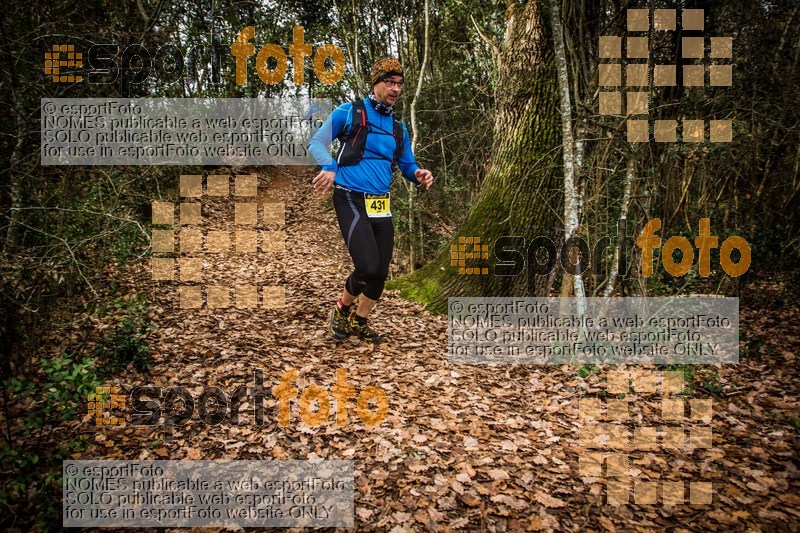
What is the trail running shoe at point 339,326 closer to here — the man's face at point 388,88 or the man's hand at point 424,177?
the man's hand at point 424,177

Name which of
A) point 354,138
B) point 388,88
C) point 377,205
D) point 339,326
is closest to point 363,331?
point 339,326

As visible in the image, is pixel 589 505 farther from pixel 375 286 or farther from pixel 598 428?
pixel 375 286

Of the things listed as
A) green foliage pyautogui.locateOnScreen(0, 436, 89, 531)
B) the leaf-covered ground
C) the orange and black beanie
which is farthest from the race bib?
green foliage pyautogui.locateOnScreen(0, 436, 89, 531)

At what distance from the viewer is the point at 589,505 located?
2607 mm

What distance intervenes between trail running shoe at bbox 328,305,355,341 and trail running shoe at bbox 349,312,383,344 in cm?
9

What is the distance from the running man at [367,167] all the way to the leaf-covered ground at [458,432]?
42.8 inches

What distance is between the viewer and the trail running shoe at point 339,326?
15.2 ft

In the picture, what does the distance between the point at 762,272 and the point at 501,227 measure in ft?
14.4

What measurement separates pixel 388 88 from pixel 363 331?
2596mm

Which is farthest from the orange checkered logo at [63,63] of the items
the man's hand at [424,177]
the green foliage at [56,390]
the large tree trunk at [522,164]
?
the large tree trunk at [522,164]

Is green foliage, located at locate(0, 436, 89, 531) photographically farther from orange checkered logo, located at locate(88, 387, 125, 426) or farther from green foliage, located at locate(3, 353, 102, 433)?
orange checkered logo, located at locate(88, 387, 125, 426)

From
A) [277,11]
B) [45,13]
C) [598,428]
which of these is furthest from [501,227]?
[277,11]

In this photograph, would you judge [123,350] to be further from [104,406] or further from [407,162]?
[407,162]

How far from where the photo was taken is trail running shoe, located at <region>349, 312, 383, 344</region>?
4715 millimetres
